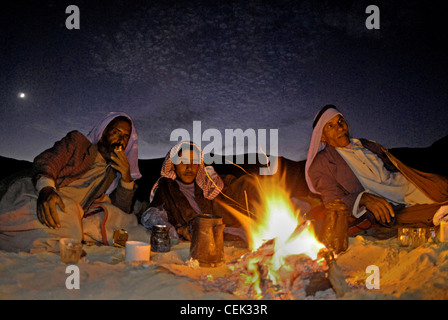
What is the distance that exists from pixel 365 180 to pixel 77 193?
13.1 ft

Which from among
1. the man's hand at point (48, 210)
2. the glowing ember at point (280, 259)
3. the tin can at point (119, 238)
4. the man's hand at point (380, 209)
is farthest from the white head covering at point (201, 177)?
the man's hand at point (380, 209)

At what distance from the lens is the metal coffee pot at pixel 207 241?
2.90 m

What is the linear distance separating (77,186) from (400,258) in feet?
12.3

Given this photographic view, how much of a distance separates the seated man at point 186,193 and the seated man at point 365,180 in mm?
1444

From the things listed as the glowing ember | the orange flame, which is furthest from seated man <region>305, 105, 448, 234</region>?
the glowing ember

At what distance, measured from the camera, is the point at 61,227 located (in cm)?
332

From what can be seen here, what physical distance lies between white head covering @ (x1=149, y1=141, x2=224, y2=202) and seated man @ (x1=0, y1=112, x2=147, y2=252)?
452 millimetres

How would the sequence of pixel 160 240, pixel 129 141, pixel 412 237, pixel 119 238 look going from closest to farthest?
pixel 412 237
pixel 160 240
pixel 119 238
pixel 129 141

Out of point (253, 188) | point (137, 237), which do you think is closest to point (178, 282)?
Result: point (137, 237)

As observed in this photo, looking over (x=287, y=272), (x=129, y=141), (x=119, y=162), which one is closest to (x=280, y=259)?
(x=287, y=272)

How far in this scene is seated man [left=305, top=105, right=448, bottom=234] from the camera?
4004 millimetres

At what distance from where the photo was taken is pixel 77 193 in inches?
156

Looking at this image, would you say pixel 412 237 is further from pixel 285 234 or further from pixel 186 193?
pixel 186 193
